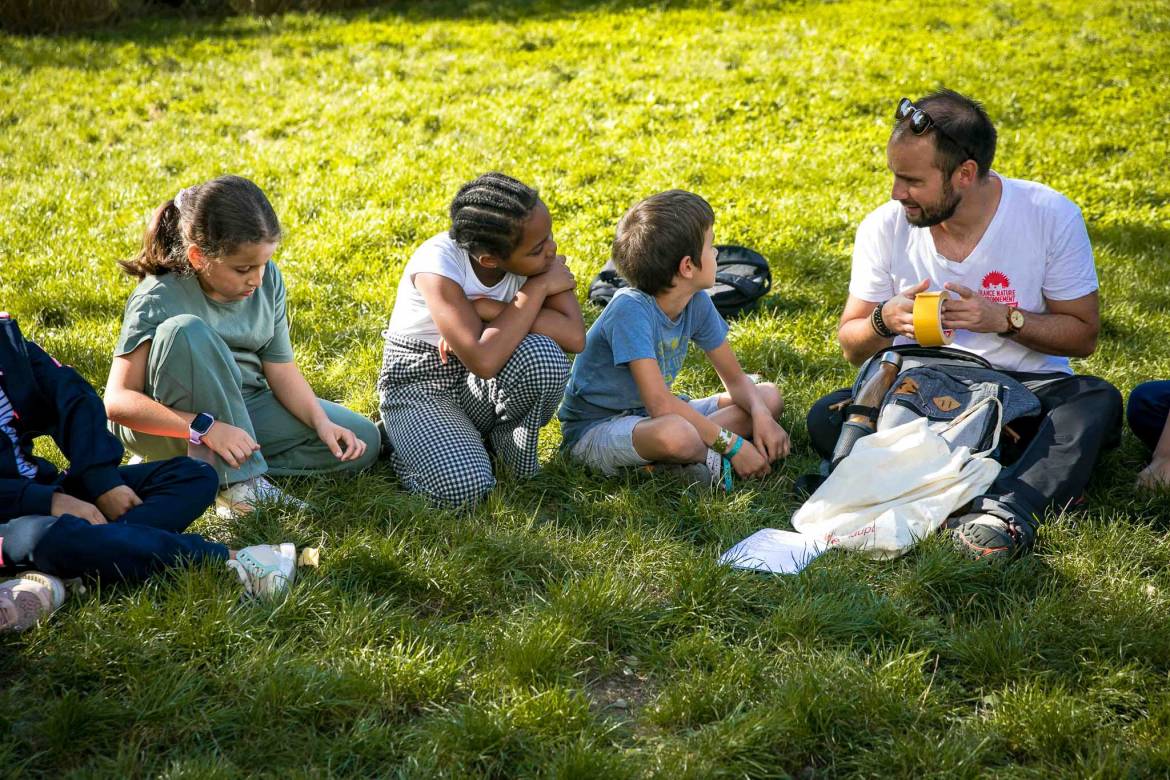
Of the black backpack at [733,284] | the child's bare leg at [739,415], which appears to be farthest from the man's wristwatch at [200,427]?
the black backpack at [733,284]

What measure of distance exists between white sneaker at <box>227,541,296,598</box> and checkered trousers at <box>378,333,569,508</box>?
2.25 feet

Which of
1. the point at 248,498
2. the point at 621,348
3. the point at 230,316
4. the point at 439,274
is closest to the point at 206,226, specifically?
the point at 230,316

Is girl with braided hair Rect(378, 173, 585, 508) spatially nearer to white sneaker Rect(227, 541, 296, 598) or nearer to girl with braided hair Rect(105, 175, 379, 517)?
girl with braided hair Rect(105, 175, 379, 517)

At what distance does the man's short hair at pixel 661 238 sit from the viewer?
3955 mm

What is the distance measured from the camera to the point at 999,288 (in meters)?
4.04

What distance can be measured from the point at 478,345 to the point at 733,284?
6.86 feet

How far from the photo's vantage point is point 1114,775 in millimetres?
2479

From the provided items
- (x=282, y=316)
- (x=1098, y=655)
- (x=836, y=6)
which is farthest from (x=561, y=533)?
(x=836, y=6)

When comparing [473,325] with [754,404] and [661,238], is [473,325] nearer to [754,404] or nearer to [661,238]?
[661,238]

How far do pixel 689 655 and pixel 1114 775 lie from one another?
1.09 meters

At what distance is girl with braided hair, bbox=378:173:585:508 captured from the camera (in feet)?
12.7

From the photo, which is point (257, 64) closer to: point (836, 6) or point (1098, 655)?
point (836, 6)

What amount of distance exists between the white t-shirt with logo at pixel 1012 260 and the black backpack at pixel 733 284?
1368 mm

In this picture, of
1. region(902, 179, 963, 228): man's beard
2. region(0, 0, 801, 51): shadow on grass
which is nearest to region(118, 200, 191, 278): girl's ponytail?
region(902, 179, 963, 228): man's beard
